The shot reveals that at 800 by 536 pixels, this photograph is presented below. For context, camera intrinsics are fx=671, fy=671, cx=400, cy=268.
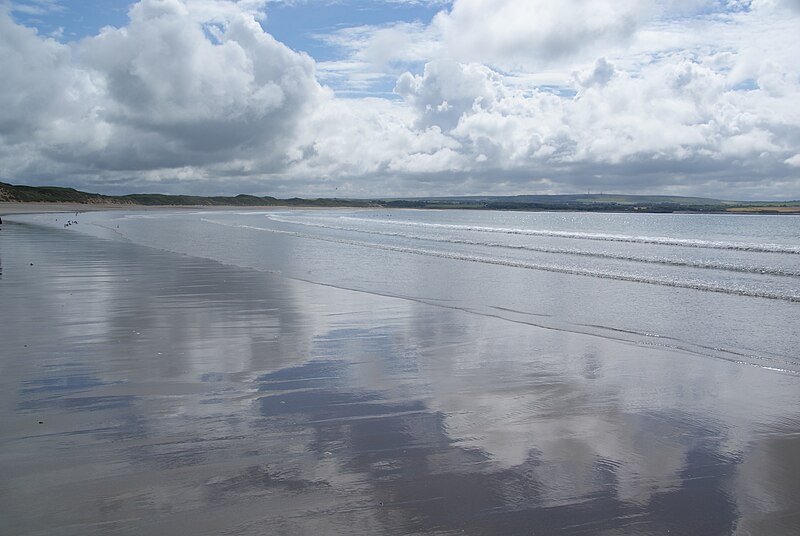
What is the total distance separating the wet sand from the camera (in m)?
4.80

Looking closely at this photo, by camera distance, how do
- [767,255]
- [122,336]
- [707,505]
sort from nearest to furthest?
[707,505], [122,336], [767,255]

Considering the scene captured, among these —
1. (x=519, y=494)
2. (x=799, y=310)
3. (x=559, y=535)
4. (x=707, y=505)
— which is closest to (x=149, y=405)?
(x=519, y=494)

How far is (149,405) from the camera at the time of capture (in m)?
7.25

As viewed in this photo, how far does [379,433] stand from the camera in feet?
21.3

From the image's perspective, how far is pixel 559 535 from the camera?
4.55 m

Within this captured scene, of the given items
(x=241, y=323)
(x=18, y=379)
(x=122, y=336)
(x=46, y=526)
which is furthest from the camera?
(x=241, y=323)

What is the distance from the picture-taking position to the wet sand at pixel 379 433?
15.8 feet

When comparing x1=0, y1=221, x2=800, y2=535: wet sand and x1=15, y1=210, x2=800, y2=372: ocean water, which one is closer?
x1=0, y1=221, x2=800, y2=535: wet sand

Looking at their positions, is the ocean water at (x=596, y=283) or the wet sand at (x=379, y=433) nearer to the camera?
the wet sand at (x=379, y=433)

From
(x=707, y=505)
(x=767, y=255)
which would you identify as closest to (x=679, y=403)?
(x=707, y=505)

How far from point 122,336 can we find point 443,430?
6682 millimetres

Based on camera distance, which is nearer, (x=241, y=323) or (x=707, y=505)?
(x=707, y=505)

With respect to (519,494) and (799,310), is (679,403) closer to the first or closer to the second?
(519,494)

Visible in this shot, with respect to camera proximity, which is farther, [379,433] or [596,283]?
[596,283]
